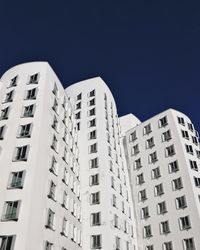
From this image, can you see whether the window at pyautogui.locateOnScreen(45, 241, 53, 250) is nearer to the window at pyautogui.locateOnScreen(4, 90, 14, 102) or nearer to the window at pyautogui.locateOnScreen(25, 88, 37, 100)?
the window at pyautogui.locateOnScreen(25, 88, 37, 100)

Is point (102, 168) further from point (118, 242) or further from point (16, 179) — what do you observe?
point (16, 179)

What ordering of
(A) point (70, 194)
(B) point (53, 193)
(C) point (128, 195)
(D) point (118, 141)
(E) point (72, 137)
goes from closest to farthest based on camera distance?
(B) point (53, 193), (A) point (70, 194), (E) point (72, 137), (C) point (128, 195), (D) point (118, 141)

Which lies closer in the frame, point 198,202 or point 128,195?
point 198,202

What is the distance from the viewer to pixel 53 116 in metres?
46.4

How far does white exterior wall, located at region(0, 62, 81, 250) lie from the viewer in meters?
30.4

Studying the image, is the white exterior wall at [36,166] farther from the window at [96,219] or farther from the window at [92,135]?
the window at [92,135]

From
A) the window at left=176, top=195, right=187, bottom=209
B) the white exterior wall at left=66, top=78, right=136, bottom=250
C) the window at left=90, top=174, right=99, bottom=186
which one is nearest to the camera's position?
the white exterior wall at left=66, top=78, right=136, bottom=250

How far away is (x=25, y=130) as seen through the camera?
4041cm

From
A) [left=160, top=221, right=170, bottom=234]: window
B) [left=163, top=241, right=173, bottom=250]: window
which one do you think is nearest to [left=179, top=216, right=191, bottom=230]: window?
[left=160, top=221, right=170, bottom=234]: window

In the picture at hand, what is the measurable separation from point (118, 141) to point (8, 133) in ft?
112

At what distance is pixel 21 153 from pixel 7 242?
→ 39.9ft

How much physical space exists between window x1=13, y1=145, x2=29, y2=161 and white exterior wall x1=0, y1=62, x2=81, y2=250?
53 cm

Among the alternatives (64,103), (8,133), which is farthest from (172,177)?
(8,133)

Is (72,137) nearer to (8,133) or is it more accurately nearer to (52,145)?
(52,145)
